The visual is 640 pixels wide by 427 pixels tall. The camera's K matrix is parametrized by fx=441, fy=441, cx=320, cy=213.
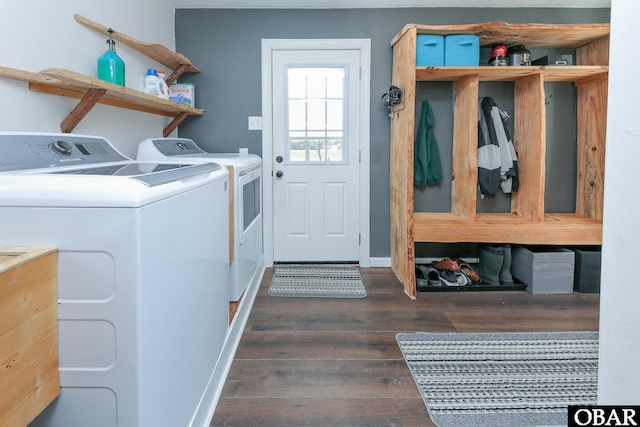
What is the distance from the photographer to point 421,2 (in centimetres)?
346

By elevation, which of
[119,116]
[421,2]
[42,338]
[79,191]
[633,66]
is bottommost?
[42,338]

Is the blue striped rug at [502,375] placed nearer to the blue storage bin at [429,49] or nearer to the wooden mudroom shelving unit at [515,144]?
the wooden mudroom shelving unit at [515,144]

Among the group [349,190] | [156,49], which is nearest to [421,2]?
[349,190]

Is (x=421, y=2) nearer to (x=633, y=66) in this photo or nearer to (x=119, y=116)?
(x=119, y=116)

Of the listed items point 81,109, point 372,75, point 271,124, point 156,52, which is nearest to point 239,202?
point 81,109

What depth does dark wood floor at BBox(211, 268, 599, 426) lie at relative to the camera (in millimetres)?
1676

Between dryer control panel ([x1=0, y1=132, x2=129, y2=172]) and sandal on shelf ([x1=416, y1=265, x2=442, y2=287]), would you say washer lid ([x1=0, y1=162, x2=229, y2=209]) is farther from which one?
sandal on shelf ([x1=416, y1=265, x2=442, y2=287])

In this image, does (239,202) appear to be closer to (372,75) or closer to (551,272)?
(372,75)

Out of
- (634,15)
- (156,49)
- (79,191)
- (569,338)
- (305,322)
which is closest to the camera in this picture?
(634,15)

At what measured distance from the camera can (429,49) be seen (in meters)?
3.04

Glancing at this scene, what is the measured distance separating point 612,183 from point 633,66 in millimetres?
192

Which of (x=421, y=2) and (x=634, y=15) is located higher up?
(x=421, y=2)

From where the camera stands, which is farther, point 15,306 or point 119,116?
point 119,116

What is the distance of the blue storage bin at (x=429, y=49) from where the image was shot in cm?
303
